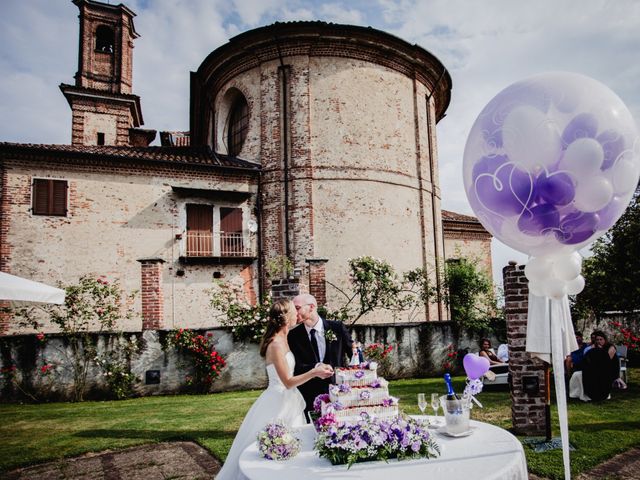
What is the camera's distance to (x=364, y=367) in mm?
3668

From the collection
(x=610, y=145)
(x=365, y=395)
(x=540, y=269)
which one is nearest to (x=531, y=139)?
(x=610, y=145)

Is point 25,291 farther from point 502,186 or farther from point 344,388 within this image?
point 502,186

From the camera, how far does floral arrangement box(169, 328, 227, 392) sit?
35.3ft

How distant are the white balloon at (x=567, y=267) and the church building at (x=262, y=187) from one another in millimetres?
11386

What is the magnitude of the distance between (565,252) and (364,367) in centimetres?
175

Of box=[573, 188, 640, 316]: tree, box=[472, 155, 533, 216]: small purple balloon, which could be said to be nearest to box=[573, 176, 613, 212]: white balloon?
box=[472, 155, 533, 216]: small purple balloon

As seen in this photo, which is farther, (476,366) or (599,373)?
(599,373)

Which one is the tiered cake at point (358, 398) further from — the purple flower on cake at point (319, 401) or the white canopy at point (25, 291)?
the white canopy at point (25, 291)

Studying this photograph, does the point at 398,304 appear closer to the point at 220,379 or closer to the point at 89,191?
the point at 220,379

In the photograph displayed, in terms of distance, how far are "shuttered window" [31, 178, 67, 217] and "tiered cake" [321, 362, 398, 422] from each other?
14.9m

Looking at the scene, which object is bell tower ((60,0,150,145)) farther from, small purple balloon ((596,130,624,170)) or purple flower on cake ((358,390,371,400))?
small purple balloon ((596,130,624,170))

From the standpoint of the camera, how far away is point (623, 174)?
10.3 ft

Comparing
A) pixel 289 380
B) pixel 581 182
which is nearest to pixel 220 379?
pixel 289 380

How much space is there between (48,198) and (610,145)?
54.0 ft
